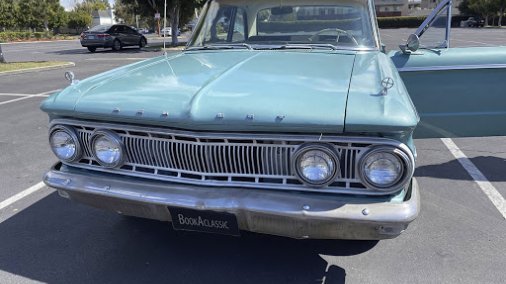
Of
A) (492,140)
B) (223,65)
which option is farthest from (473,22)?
(223,65)

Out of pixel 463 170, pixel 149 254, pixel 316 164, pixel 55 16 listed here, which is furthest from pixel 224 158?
pixel 55 16

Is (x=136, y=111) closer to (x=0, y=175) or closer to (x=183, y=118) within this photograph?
(x=183, y=118)

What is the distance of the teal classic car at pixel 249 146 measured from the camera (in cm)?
236

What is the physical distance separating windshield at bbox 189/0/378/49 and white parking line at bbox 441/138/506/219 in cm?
179

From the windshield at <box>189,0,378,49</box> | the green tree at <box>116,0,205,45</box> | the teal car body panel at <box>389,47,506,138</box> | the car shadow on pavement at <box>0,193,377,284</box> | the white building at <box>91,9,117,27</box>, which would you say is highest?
the white building at <box>91,9,117,27</box>

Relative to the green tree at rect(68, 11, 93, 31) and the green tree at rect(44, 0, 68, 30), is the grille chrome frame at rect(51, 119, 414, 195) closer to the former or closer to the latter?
the green tree at rect(44, 0, 68, 30)

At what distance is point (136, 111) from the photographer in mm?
2590

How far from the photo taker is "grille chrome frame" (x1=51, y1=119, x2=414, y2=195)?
242cm

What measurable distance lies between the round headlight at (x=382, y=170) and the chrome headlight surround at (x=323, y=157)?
A: 5.5 inches

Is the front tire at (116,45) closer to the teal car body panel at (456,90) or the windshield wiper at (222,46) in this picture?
the windshield wiper at (222,46)

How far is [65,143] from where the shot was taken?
9.48 feet

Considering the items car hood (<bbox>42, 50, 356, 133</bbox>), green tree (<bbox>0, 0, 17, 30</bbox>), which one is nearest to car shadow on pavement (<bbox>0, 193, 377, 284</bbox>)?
car hood (<bbox>42, 50, 356, 133</bbox>)

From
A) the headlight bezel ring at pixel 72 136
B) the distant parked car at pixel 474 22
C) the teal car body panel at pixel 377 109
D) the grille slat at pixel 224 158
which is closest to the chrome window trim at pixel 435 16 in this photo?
the teal car body panel at pixel 377 109

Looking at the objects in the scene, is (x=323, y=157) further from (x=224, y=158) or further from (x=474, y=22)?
(x=474, y=22)
